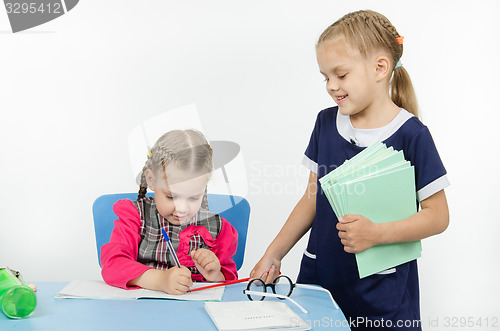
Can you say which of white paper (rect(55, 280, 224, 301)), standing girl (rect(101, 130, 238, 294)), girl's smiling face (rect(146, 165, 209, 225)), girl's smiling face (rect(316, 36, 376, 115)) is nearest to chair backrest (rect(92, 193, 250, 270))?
standing girl (rect(101, 130, 238, 294))

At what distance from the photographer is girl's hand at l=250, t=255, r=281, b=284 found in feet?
4.30

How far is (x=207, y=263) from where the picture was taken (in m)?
1.33

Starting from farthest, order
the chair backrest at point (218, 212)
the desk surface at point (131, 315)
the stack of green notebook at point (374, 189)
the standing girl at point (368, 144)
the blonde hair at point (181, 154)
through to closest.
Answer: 1. the chair backrest at point (218, 212)
2. the blonde hair at point (181, 154)
3. the standing girl at point (368, 144)
4. the stack of green notebook at point (374, 189)
5. the desk surface at point (131, 315)

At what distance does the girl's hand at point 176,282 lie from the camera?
1169 mm

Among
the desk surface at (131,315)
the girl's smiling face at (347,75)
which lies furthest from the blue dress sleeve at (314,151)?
the desk surface at (131,315)

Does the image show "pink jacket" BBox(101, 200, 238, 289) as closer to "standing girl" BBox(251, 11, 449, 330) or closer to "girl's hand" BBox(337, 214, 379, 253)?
"standing girl" BBox(251, 11, 449, 330)

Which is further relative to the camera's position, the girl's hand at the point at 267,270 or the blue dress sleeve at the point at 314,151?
the blue dress sleeve at the point at 314,151

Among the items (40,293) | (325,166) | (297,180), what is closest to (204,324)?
(40,293)

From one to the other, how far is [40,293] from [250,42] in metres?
1.41

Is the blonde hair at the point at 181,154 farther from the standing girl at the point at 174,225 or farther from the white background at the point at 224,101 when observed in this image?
the white background at the point at 224,101

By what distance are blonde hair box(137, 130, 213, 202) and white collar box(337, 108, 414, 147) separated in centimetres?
36

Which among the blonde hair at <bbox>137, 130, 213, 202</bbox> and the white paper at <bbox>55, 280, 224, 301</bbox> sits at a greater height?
the blonde hair at <bbox>137, 130, 213, 202</bbox>

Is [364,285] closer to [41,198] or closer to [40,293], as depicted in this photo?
[40,293]

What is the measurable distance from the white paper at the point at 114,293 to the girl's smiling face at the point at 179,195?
24cm
